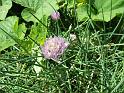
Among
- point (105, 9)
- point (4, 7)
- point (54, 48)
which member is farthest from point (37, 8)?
point (54, 48)

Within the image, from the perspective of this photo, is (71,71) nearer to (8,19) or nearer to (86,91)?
(86,91)

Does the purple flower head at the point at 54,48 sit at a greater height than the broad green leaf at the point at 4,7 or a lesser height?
lesser

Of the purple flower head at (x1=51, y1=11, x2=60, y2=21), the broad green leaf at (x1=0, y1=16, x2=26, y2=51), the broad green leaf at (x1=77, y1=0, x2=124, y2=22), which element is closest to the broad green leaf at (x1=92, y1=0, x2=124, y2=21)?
the broad green leaf at (x1=77, y1=0, x2=124, y2=22)

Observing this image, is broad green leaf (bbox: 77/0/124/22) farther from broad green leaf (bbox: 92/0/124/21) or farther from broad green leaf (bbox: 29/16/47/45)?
broad green leaf (bbox: 29/16/47/45)

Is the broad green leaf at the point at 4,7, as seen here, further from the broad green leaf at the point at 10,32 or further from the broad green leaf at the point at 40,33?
the broad green leaf at the point at 40,33

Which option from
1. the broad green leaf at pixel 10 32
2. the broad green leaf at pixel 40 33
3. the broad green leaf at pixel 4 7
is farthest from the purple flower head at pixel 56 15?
the broad green leaf at pixel 4 7

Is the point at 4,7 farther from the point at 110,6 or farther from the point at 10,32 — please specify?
the point at 110,6

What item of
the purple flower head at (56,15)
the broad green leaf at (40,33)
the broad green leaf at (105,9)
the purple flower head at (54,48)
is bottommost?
the purple flower head at (54,48)
